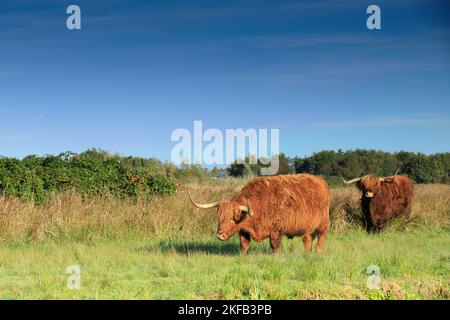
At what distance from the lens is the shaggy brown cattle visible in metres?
10.4

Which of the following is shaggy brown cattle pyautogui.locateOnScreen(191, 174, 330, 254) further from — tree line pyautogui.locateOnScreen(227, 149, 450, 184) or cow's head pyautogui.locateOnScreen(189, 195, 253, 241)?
→ tree line pyautogui.locateOnScreen(227, 149, 450, 184)

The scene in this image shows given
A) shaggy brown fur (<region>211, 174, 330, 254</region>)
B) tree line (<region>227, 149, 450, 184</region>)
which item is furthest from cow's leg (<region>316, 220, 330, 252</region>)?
tree line (<region>227, 149, 450, 184</region>)

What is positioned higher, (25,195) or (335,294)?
(25,195)

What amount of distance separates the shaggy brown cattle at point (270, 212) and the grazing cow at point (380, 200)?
445 cm

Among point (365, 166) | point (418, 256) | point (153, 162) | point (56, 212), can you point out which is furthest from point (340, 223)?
point (365, 166)

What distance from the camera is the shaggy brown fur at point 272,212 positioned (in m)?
10.4

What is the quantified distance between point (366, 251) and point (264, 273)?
406 centimetres

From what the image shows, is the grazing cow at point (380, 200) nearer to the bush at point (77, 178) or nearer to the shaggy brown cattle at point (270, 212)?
the shaggy brown cattle at point (270, 212)

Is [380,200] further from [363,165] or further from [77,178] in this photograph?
[363,165]

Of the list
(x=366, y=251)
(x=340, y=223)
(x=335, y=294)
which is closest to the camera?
(x=335, y=294)

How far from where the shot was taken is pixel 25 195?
1731 cm

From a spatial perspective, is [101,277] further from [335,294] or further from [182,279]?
[335,294]

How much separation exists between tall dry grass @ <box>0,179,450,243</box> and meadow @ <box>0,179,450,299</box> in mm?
28
